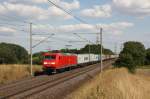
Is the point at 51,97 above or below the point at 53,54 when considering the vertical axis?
below

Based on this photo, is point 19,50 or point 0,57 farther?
point 19,50

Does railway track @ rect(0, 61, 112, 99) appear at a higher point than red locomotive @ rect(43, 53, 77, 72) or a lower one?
lower

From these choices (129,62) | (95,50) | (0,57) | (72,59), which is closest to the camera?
(72,59)

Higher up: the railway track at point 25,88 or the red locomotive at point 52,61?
the red locomotive at point 52,61

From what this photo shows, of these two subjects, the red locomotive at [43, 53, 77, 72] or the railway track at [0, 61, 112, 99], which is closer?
the railway track at [0, 61, 112, 99]

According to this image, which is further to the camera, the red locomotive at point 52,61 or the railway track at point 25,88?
the red locomotive at point 52,61

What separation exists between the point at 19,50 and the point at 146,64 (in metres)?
49.8

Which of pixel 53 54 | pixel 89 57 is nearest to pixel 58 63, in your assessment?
pixel 53 54

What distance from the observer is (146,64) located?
397ft

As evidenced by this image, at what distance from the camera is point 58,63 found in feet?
146

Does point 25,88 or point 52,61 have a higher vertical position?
point 52,61

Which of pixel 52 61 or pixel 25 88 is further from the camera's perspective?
pixel 52 61

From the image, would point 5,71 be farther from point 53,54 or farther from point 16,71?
point 53,54

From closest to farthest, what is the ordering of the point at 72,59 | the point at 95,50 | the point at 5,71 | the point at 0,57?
the point at 5,71
the point at 72,59
the point at 0,57
the point at 95,50
